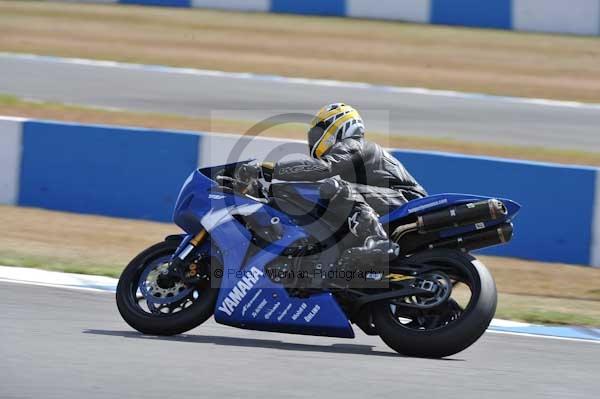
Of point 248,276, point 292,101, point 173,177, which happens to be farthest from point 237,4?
point 248,276

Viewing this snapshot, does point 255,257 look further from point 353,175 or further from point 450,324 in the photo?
point 450,324

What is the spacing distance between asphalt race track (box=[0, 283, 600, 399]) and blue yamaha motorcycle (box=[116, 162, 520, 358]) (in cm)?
18

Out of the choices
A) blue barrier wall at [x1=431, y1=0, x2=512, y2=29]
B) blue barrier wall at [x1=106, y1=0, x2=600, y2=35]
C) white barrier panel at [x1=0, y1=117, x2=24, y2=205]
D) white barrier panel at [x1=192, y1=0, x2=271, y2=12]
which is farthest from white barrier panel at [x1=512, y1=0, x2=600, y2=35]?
white barrier panel at [x1=0, y1=117, x2=24, y2=205]

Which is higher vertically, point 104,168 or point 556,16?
point 556,16

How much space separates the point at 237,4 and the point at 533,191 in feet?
46.7

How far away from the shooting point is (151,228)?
11070 millimetres

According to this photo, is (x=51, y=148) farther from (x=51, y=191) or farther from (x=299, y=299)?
(x=299, y=299)

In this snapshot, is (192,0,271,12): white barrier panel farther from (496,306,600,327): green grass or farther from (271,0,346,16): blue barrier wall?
(496,306,600,327): green grass

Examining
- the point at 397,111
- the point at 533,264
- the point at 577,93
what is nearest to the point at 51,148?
the point at 533,264

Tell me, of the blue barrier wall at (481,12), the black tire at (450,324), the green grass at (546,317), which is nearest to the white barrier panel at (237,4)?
the blue barrier wall at (481,12)

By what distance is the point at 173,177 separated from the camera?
36.6 feet

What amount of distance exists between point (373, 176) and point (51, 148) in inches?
228

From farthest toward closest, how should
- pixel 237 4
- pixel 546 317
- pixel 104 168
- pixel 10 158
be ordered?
pixel 237 4 → pixel 10 158 → pixel 104 168 → pixel 546 317

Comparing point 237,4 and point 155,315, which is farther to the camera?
point 237,4
